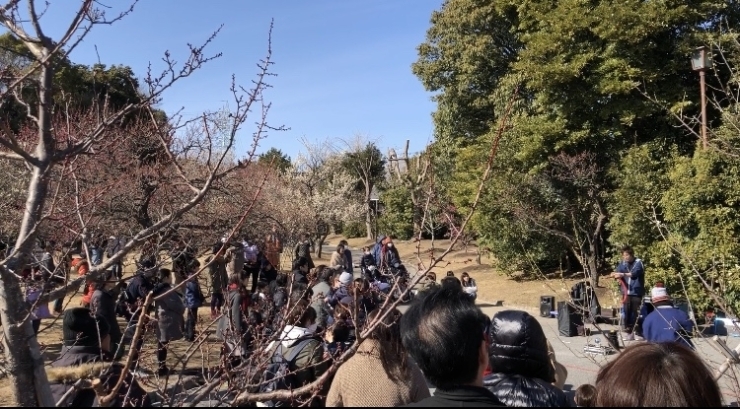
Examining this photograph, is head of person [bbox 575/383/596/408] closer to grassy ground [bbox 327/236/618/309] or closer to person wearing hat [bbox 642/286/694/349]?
person wearing hat [bbox 642/286/694/349]

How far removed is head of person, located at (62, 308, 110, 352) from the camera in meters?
3.59

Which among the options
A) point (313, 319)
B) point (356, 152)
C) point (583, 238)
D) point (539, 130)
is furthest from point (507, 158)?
point (356, 152)

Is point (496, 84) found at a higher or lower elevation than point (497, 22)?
lower

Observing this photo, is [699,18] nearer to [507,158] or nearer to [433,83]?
[507,158]

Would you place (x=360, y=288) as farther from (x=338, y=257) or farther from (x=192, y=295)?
(x=338, y=257)

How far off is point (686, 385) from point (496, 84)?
21.2m

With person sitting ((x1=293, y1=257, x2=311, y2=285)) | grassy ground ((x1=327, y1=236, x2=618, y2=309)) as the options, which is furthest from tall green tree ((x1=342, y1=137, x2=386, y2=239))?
person sitting ((x1=293, y1=257, x2=311, y2=285))

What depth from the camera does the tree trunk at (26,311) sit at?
2295mm

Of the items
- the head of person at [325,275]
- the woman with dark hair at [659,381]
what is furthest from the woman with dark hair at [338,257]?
the woman with dark hair at [659,381]

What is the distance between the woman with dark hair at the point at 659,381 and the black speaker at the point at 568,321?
370 inches

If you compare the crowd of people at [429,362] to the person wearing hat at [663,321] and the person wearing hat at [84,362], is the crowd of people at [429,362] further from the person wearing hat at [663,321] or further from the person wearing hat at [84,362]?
the person wearing hat at [663,321]

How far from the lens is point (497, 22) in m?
21.5

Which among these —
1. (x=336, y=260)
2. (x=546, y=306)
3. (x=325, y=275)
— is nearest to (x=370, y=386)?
(x=325, y=275)

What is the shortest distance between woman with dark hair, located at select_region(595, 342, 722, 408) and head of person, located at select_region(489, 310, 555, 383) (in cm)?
75
